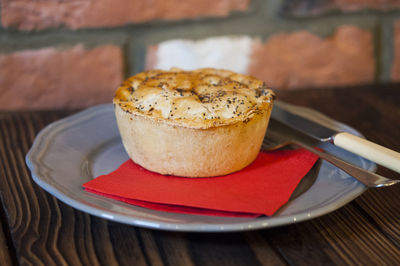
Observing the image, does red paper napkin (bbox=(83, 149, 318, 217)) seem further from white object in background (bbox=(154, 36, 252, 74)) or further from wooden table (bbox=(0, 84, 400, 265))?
white object in background (bbox=(154, 36, 252, 74))

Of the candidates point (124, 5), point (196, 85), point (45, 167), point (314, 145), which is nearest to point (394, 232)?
point (314, 145)

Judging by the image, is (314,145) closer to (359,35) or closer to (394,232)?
(394,232)

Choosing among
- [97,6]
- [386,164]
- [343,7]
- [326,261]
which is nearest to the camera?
[326,261]

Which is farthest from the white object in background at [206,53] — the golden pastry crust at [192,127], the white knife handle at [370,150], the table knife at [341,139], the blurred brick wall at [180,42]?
the white knife handle at [370,150]

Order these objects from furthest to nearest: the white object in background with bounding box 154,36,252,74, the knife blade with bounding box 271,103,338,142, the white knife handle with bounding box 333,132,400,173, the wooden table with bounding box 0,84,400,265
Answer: the white object in background with bounding box 154,36,252,74
the knife blade with bounding box 271,103,338,142
the white knife handle with bounding box 333,132,400,173
the wooden table with bounding box 0,84,400,265

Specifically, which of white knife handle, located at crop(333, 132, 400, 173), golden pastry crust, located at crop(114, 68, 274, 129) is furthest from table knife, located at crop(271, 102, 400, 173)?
golden pastry crust, located at crop(114, 68, 274, 129)

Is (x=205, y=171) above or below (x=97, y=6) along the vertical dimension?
below

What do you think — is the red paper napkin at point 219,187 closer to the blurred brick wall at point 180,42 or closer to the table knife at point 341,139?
the table knife at point 341,139

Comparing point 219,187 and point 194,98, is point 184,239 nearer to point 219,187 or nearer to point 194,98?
point 219,187
